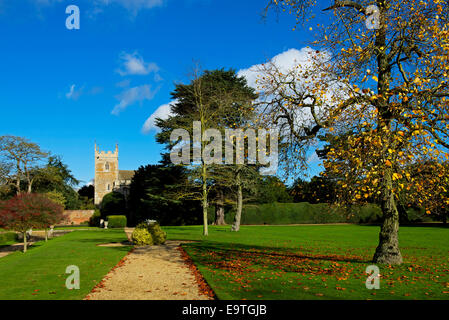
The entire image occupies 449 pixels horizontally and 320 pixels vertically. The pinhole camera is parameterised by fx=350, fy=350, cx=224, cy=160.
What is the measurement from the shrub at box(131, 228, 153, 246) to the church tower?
4541 cm

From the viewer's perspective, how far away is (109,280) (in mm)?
8352

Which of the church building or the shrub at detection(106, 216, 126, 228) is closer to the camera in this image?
the shrub at detection(106, 216, 126, 228)

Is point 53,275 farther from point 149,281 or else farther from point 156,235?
point 156,235

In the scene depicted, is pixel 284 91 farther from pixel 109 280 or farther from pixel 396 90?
pixel 109 280

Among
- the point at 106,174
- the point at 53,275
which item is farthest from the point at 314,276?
the point at 106,174

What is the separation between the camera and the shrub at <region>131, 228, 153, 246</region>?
1548cm

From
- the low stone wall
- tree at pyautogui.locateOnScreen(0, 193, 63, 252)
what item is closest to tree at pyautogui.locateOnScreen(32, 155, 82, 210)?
the low stone wall

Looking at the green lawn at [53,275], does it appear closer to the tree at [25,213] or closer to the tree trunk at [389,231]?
the tree at [25,213]

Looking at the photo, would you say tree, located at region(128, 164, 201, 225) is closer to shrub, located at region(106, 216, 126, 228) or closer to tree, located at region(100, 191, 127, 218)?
tree, located at region(100, 191, 127, 218)

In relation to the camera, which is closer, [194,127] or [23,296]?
[23,296]

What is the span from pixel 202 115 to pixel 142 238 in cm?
990

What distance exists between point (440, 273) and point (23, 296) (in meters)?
9.46
